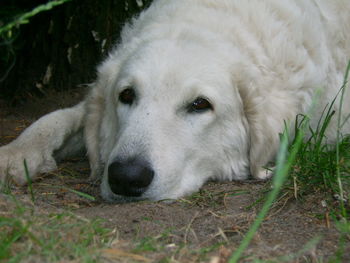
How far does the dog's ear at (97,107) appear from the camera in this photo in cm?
380

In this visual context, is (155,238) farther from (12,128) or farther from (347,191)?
(12,128)

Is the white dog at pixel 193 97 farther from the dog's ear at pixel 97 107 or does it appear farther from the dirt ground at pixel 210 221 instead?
the dirt ground at pixel 210 221

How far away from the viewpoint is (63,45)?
17.6 feet

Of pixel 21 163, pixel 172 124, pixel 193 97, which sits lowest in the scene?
pixel 21 163

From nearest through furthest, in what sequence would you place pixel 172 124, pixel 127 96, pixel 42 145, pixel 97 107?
pixel 172 124
pixel 127 96
pixel 42 145
pixel 97 107

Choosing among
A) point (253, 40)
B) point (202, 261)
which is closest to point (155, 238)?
point (202, 261)

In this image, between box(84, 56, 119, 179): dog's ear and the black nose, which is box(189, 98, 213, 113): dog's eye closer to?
the black nose

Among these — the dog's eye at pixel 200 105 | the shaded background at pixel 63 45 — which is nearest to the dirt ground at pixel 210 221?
the dog's eye at pixel 200 105

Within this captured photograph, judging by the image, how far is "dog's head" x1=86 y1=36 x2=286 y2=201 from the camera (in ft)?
9.89

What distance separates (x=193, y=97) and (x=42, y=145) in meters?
1.11

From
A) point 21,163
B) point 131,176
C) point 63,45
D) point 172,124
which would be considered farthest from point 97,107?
point 63,45

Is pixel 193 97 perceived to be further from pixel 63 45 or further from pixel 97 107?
pixel 63 45

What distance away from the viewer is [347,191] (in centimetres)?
279

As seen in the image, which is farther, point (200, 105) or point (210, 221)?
point (200, 105)
